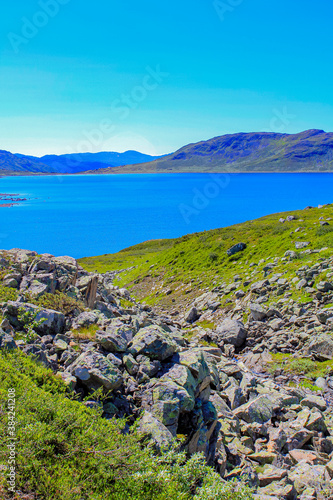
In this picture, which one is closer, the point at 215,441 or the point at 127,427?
the point at 127,427

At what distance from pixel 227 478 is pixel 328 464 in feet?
9.44

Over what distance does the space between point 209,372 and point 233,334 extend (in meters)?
10.0

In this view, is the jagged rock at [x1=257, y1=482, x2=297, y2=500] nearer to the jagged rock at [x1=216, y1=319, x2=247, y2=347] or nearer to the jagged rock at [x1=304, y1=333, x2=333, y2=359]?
the jagged rock at [x1=304, y1=333, x2=333, y2=359]

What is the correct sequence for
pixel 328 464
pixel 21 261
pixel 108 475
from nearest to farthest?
1. pixel 108 475
2. pixel 328 464
3. pixel 21 261

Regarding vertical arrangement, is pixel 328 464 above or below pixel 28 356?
below

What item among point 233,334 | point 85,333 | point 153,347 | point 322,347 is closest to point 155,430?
point 153,347

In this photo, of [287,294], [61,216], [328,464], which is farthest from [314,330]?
[61,216]

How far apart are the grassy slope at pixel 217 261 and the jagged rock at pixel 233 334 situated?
4.69 metres

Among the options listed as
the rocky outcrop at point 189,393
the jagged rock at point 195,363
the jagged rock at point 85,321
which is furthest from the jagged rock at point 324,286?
the jagged rock at point 85,321

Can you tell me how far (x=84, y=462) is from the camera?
6.12 m

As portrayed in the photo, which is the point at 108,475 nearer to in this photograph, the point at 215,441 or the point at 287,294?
the point at 215,441

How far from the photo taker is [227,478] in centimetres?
830

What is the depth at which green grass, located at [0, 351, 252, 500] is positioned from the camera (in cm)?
557

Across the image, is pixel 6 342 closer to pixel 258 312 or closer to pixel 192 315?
pixel 258 312
